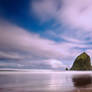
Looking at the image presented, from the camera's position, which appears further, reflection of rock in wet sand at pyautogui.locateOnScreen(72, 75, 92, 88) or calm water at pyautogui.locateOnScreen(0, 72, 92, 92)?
reflection of rock in wet sand at pyautogui.locateOnScreen(72, 75, 92, 88)

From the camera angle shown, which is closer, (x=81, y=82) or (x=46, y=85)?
(x=46, y=85)

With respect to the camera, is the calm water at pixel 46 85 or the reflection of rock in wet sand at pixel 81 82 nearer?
the calm water at pixel 46 85
